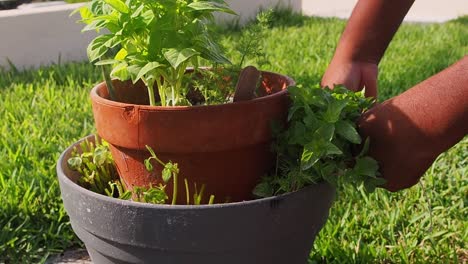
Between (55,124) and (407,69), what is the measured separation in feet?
5.77

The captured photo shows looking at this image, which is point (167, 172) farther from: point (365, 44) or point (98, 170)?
point (365, 44)

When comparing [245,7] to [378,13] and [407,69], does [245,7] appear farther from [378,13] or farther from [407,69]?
[378,13]

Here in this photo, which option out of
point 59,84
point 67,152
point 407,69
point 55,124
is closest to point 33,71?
point 59,84

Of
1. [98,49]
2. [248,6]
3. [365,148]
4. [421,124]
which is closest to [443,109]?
[421,124]

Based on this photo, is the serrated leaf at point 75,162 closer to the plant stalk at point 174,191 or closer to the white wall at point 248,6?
the plant stalk at point 174,191

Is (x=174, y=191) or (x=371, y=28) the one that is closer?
(x=174, y=191)

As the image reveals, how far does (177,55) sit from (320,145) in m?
0.28

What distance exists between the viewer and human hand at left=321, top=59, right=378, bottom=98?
1288 millimetres

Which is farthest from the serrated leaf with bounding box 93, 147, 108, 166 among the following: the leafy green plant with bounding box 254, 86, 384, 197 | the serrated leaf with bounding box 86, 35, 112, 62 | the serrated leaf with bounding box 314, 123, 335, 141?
the serrated leaf with bounding box 314, 123, 335, 141

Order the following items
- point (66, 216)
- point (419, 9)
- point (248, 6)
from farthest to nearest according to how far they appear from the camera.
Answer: point (419, 9) → point (248, 6) → point (66, 216)

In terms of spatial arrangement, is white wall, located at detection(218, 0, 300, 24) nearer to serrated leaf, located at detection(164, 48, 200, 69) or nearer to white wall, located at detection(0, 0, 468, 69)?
white wall, located at detection(0, 0, 468, 69)

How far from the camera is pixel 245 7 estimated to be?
4777 mm

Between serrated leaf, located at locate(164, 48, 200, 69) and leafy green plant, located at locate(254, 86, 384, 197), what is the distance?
8.4 inches

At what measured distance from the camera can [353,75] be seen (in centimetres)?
129
